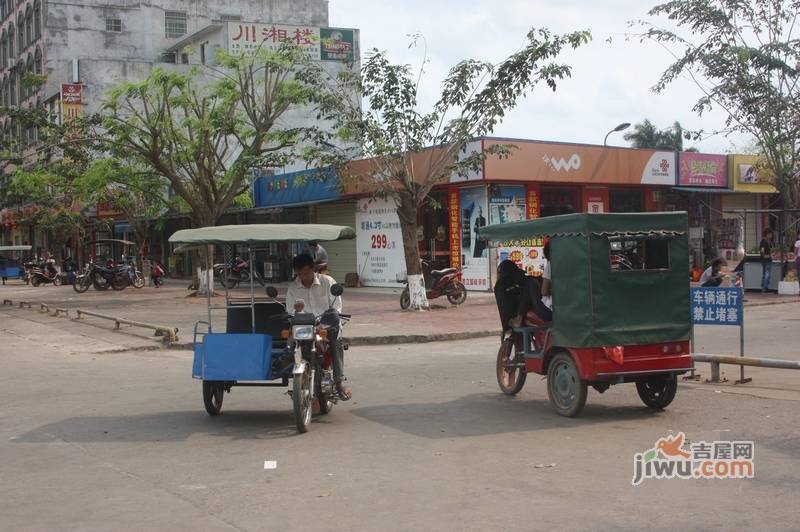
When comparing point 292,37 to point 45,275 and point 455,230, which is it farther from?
point 455,230

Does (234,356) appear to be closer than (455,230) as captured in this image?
Yes

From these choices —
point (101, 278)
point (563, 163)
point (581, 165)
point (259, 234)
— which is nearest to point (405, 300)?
point (563, 163)

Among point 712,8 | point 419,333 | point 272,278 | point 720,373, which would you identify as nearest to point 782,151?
point 712,8

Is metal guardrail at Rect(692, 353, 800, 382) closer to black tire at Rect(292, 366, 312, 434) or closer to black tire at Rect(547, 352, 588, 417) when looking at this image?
black tire at Rect(547, 352, 588, 417)

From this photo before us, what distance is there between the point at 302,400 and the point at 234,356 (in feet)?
3.04

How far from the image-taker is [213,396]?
918 centimetres

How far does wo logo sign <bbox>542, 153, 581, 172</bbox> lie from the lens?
91.2ft

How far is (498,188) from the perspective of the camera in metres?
27.7

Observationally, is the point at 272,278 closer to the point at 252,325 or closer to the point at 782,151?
the point at 782,151

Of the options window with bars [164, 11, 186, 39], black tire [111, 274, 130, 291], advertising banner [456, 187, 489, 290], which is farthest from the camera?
window with bars [164, 11, 186, 39]

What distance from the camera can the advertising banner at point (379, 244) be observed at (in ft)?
101

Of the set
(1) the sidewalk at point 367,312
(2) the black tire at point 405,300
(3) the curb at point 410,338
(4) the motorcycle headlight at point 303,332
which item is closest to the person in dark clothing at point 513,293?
(4) the motorcycle headlight at point 303,332

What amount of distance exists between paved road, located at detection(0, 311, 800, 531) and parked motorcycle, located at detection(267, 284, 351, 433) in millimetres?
221

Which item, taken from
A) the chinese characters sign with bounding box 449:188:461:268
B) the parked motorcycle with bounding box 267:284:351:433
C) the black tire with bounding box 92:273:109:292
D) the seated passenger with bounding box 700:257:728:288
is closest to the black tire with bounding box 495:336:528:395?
the parked motorcycle with bounding box 267:284:351:433
